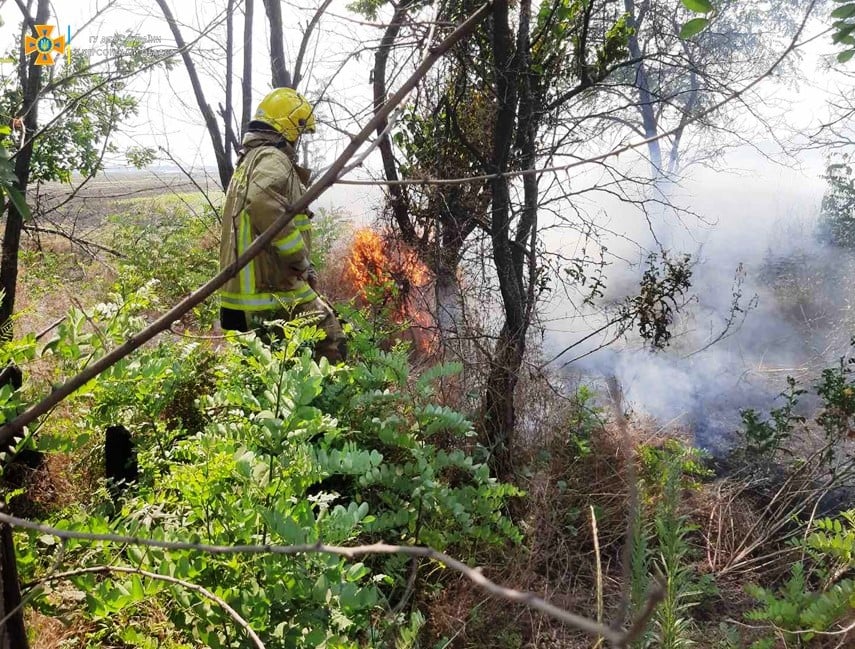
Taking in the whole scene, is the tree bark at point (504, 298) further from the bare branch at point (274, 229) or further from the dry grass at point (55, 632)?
the bare branch at point (274, 229)

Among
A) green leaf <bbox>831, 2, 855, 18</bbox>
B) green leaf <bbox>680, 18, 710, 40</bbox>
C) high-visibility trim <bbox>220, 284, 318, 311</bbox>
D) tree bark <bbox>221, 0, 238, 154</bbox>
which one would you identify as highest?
tree bark <bbox>221, 0, 238, 154</bbox>

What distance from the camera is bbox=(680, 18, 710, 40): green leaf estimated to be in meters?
1.24

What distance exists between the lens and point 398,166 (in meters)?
6.02

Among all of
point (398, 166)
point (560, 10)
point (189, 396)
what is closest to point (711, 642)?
point (189, 396)

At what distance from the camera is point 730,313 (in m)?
10.4

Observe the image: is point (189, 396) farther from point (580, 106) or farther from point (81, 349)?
point (580, 106)

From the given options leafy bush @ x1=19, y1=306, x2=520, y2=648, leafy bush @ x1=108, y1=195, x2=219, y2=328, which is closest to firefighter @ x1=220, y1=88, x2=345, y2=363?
leafy bush @ x1=19, y1=306, x2=520, y2=648

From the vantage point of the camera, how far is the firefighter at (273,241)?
12.2 feet

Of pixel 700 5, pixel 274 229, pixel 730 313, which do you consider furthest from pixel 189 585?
pixel 730 313

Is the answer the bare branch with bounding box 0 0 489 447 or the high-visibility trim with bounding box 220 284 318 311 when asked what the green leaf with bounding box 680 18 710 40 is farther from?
the high-visibility trim with bounding box 220 284 318 311

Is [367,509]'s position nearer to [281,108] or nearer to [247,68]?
[281,108]

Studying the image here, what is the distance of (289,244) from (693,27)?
2857 mm

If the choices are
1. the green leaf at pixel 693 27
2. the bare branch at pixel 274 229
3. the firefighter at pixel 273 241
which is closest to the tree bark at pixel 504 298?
the firefighter at pixel 273 241

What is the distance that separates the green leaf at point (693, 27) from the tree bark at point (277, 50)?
224 inches
